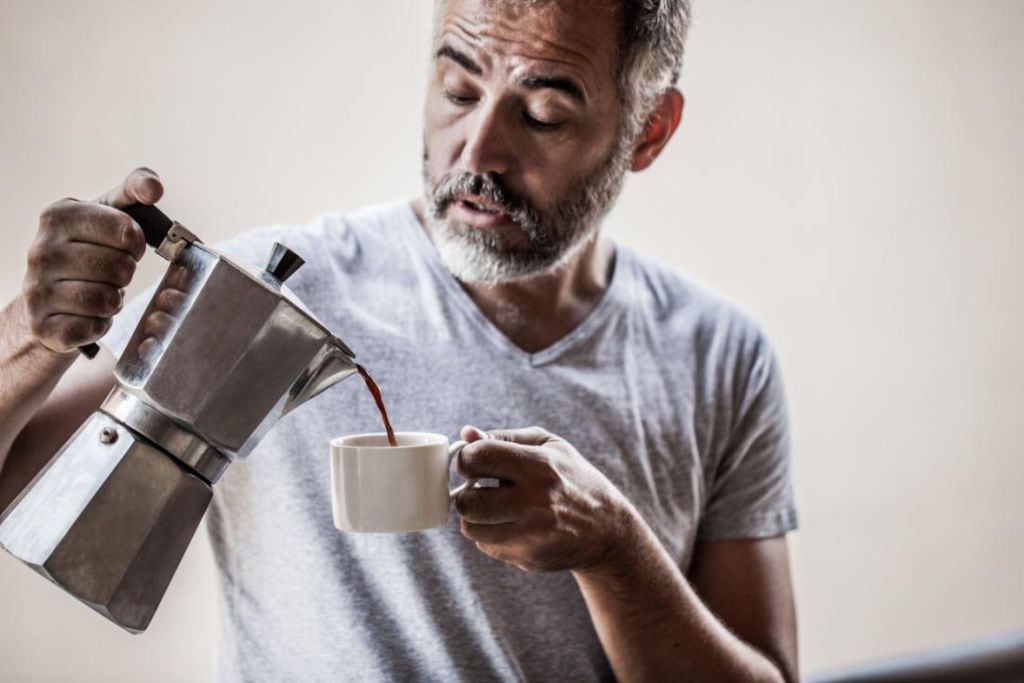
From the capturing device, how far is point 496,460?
38.8 inches

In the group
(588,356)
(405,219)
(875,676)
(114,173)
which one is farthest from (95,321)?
(875,676)

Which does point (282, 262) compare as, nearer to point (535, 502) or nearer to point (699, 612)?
point (535, 502)

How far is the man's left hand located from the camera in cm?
99

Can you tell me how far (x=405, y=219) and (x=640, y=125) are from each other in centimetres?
37

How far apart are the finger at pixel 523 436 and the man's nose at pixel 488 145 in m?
0.36

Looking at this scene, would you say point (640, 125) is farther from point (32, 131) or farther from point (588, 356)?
point (32, 131)

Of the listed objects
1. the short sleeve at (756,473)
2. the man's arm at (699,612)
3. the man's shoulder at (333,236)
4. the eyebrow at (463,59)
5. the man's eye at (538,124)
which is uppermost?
the eyebrow at (463,59)

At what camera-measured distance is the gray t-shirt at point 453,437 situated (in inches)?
50.0

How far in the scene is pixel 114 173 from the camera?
1596 millimetres

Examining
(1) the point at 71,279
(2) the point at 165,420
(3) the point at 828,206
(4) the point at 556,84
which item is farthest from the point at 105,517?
(3) the point at 828,206

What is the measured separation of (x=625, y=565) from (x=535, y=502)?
234mm

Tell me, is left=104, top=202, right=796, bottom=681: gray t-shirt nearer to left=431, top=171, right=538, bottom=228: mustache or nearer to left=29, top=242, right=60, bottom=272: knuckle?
left=431, top=171, right=538, bottom=228: mustache

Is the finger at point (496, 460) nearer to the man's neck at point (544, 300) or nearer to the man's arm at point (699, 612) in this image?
the man's arm at point (699, 612)

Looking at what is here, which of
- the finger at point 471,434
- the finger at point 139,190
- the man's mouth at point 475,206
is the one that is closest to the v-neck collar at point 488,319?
the man's mouth at point 475,206
